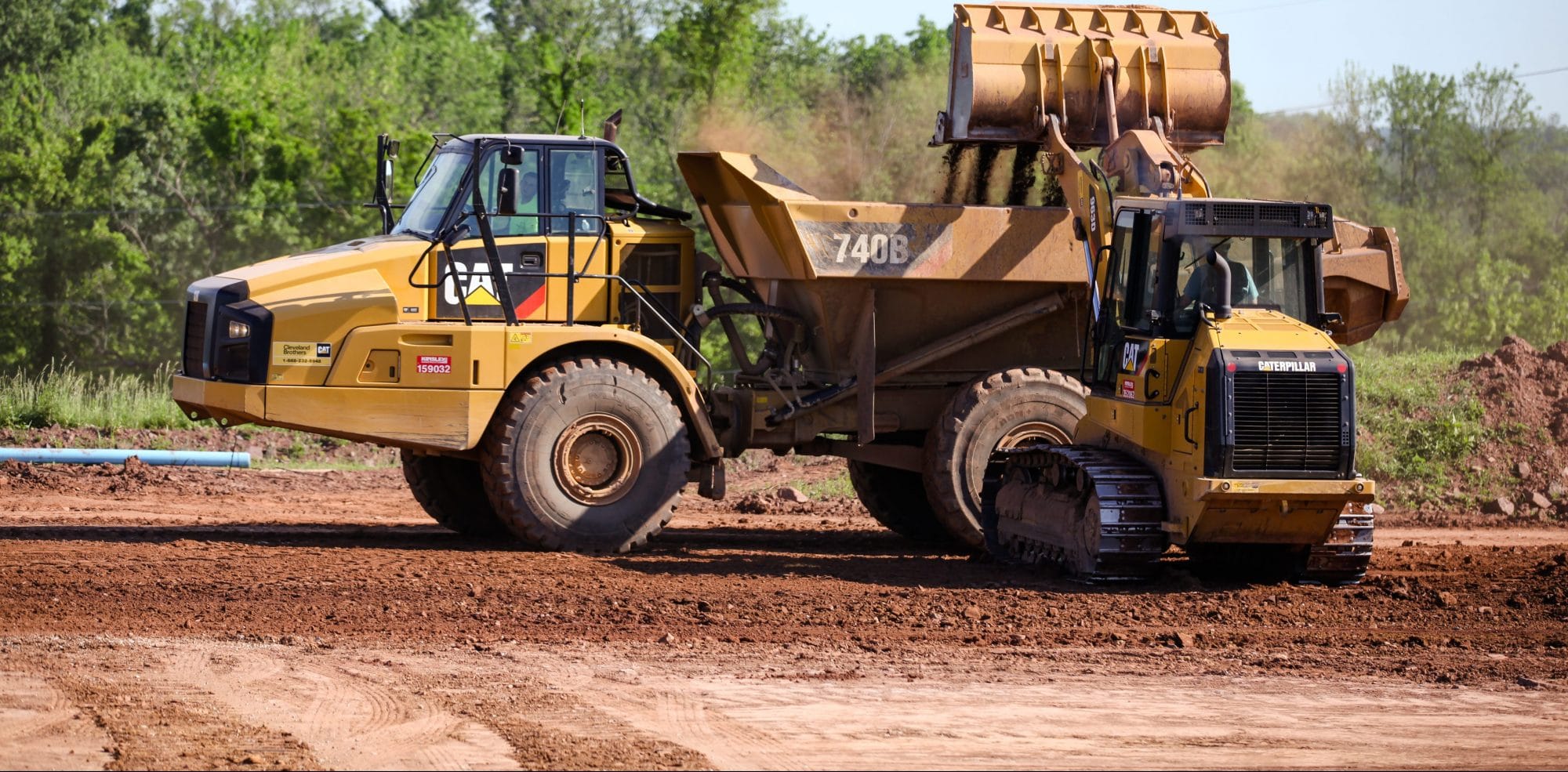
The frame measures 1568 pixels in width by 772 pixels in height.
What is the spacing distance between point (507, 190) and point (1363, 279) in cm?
600

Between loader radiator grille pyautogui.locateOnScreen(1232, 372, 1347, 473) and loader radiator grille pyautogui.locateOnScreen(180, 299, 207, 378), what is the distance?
683 cm

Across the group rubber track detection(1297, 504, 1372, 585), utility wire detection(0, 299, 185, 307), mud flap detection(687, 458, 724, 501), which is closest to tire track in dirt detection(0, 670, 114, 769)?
mud flap detection(687, 458, 724, 501)

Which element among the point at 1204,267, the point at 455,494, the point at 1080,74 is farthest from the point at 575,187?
the point at 1204,267

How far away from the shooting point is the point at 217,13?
169 ft

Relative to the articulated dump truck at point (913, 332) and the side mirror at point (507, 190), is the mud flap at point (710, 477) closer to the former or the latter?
the articulated dump truck at point (913, 332)

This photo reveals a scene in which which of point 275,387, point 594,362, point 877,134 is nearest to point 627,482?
point 594,362

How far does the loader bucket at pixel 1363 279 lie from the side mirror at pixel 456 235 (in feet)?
19.7

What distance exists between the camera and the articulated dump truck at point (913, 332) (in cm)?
1041

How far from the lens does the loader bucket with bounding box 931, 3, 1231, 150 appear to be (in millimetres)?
12414

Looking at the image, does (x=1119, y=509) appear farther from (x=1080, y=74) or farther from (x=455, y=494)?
(x=455, y=494)

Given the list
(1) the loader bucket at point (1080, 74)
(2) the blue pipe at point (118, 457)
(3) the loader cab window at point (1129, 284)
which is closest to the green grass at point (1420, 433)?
(1) the loader bucket at point (1080, 74)

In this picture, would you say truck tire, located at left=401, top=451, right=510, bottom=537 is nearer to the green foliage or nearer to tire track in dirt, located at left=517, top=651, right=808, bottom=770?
tire track in dirt, located at left=517, top=651, right=808, bottom=770

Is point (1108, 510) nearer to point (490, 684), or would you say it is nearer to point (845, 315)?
point (845, 315)

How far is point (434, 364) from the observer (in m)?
11.6
